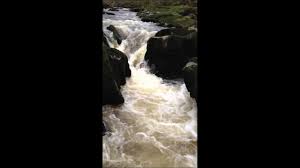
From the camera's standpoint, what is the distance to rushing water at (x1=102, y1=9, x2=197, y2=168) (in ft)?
19.2

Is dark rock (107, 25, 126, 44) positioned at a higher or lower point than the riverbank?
higher

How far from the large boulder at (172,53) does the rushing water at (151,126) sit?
0.44 meters

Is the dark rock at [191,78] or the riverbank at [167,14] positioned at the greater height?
the dark rock at [191,78]

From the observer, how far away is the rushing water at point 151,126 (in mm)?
5840

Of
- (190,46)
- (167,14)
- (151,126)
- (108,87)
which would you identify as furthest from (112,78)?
(167,14)

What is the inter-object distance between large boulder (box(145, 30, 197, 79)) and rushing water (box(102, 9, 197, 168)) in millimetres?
440

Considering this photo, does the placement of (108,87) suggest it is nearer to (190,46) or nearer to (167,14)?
(190,46)

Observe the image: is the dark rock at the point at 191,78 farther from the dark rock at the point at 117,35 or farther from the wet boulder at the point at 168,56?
the dark rock at the point at 117,35

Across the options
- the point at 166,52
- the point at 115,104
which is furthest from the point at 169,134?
the point at 166,52

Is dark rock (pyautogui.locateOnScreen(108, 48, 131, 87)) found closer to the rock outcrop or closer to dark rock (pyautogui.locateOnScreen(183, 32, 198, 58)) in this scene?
the rock outcrop

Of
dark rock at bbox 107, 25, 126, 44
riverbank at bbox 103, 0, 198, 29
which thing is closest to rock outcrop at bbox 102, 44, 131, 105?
dark rock at bbox 107, 25, 126, 44

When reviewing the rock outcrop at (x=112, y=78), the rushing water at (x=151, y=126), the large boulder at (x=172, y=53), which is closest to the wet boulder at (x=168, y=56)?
the large boulder at (x=172, y=53)
